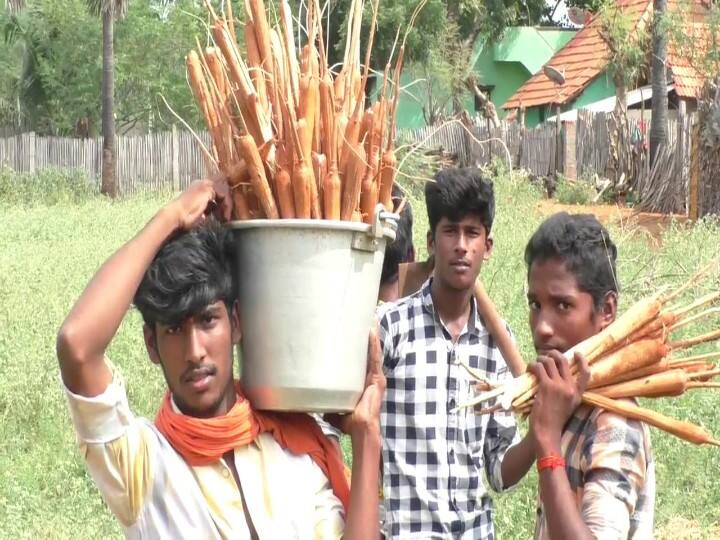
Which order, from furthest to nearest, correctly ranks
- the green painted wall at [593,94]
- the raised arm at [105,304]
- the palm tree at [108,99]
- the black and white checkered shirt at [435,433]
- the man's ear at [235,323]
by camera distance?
the green painted wall at [593,94], the palm tree at [108,99], the black and white checkered shirt at [435,433], the man's ear at [235,323], the raised arm at [105,304]

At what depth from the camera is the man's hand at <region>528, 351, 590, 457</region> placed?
214 centimetres

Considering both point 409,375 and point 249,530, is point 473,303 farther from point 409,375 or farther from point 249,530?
point 249,530

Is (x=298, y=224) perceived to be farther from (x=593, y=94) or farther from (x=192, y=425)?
(x=593, y=94)

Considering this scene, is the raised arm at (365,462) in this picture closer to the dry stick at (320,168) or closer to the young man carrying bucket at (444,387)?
the dry stick at (320,168)

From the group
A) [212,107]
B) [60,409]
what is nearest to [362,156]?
[212,107]

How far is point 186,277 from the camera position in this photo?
2205 mm

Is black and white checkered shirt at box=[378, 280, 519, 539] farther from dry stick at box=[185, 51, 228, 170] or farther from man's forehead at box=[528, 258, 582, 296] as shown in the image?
dry stick at box=[185, 51, 228, 170]

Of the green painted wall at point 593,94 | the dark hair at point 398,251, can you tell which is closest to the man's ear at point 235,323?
the dark hair at point 398,251

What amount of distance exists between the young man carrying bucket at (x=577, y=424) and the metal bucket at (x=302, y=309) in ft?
1.17

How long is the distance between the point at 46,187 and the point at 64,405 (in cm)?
1680

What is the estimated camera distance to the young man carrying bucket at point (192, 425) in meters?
2.12

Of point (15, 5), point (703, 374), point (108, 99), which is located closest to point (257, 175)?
point (703, 374)

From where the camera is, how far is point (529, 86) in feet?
94.5

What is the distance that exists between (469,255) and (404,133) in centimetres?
1633
